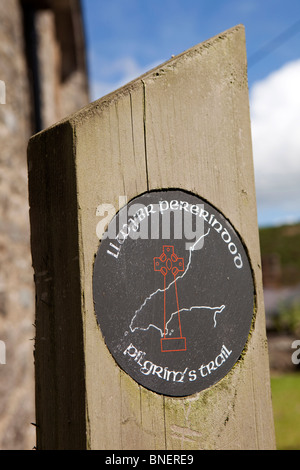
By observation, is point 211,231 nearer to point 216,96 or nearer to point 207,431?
point 216,96

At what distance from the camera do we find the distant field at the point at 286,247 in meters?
18.0

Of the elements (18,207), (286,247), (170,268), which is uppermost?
(286,247)

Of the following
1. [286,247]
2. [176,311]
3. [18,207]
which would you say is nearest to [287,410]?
[18,207]

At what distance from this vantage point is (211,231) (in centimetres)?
147

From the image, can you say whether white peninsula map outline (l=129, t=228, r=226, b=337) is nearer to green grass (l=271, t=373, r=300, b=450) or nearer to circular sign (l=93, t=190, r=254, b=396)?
circular sign (l=93, t=190, r=254, b=396)

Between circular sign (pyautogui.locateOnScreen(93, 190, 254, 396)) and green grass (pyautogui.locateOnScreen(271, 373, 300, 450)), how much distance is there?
353cm

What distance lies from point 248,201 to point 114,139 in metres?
0.50

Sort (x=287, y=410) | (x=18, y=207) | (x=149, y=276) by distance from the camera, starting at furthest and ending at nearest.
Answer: (x=287, y=410), (x=18, y=207), (x=149, y=276)

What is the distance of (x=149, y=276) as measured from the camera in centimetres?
133

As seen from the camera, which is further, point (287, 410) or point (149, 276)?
point (287, 410)

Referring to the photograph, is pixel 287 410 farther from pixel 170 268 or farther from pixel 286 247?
pixel 286 247

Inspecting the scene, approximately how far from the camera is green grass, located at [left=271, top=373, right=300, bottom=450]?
4771 mm

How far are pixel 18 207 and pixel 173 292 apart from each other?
235 cm
